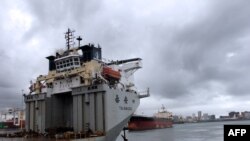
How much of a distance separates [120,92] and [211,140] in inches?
1084

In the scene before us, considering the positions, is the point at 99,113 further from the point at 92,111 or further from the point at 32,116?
the point at 32,116

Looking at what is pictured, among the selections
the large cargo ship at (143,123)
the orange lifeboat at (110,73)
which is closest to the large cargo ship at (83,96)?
the orange lifeboat at (110,73)

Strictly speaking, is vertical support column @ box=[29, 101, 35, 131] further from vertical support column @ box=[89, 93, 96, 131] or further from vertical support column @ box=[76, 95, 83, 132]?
vertical support column @ box=[89, 93, 96, 131]

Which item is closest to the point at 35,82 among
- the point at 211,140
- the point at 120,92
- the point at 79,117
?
the point at 79,117

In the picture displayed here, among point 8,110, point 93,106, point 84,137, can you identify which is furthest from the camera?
point 8,110

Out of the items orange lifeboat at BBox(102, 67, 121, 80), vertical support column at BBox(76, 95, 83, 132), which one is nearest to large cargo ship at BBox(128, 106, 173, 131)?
orange lifeboat at BBox(102, 67, 121, 80)

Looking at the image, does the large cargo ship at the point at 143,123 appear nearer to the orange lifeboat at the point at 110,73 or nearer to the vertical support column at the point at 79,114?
the orange lifeboat at the point at 110,73

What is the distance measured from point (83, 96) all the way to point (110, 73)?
4733 mm

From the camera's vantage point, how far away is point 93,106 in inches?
1294

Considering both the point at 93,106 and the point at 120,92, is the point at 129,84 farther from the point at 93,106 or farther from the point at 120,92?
the point at 93,106

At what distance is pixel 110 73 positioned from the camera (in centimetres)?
3688

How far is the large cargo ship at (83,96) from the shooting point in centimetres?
3231

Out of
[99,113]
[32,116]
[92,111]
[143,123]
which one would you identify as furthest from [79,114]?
[143,123]

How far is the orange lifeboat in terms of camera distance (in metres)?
36.2
